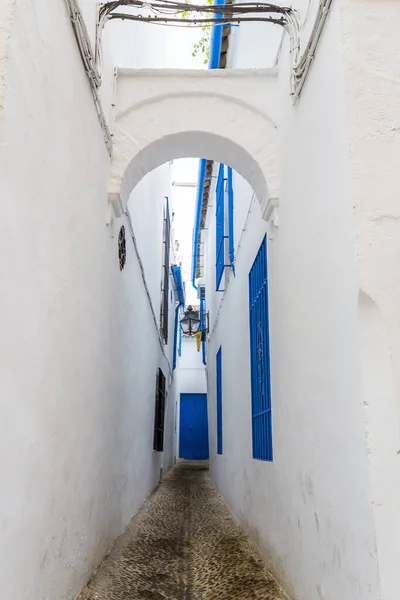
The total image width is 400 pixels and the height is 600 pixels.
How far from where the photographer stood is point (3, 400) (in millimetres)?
1588

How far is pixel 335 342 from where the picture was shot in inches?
83.7

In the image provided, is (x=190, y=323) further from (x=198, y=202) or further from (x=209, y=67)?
(x=209, y=67)

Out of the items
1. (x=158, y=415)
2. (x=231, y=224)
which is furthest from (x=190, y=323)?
(x=231, y=224)

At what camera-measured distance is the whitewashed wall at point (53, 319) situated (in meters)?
1.66

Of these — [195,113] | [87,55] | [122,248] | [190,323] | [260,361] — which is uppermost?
Result: [195,113]

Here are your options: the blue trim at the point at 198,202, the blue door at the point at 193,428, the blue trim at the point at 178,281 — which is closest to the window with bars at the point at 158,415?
the blue trim at the point at 198,202

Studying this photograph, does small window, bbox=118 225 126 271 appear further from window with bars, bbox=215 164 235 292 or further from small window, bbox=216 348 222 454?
small window, bbox=216 348 222 454

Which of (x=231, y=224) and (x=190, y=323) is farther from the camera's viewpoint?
(x=190, y=323)

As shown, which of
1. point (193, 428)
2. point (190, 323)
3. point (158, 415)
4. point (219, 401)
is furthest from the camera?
point (193, 428)

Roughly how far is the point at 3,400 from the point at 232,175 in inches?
209

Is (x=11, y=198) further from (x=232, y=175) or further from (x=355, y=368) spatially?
(x=232, y=175)

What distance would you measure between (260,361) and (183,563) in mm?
1570

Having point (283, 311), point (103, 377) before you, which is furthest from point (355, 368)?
point (103, 377)

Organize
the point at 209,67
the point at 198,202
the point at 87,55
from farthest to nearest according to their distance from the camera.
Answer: the point at 198,202, the point at 209,67, the point at 87,55
